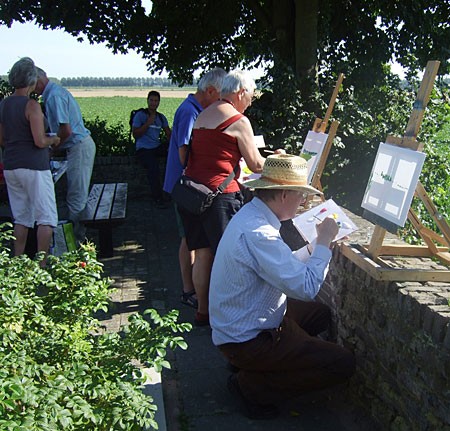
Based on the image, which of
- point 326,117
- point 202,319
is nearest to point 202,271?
point 202,319

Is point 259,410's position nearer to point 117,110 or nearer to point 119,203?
point 119,203

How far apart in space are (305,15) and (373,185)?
614 cm

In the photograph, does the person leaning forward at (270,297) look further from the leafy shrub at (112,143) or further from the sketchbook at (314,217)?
the leafy shrub at (112,143)

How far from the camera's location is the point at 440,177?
8.09m

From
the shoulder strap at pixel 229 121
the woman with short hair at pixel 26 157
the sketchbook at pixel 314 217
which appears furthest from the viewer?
the woman with short hair at pixel 26 157

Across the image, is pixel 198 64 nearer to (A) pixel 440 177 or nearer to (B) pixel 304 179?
(A) pixel 440 177

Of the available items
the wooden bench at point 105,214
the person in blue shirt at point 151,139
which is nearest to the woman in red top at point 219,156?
the wooden bench at point 105,214

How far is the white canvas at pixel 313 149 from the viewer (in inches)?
215

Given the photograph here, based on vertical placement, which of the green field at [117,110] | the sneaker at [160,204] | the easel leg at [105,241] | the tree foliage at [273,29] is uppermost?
the tree foliage at [273,29]

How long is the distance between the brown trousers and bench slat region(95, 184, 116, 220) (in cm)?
366

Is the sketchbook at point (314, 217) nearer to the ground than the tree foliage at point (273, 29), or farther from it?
nearer to the ground

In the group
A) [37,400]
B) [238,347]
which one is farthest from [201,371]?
[37,400]

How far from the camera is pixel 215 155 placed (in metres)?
4.79

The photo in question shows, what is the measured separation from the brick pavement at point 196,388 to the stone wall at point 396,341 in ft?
0.59
